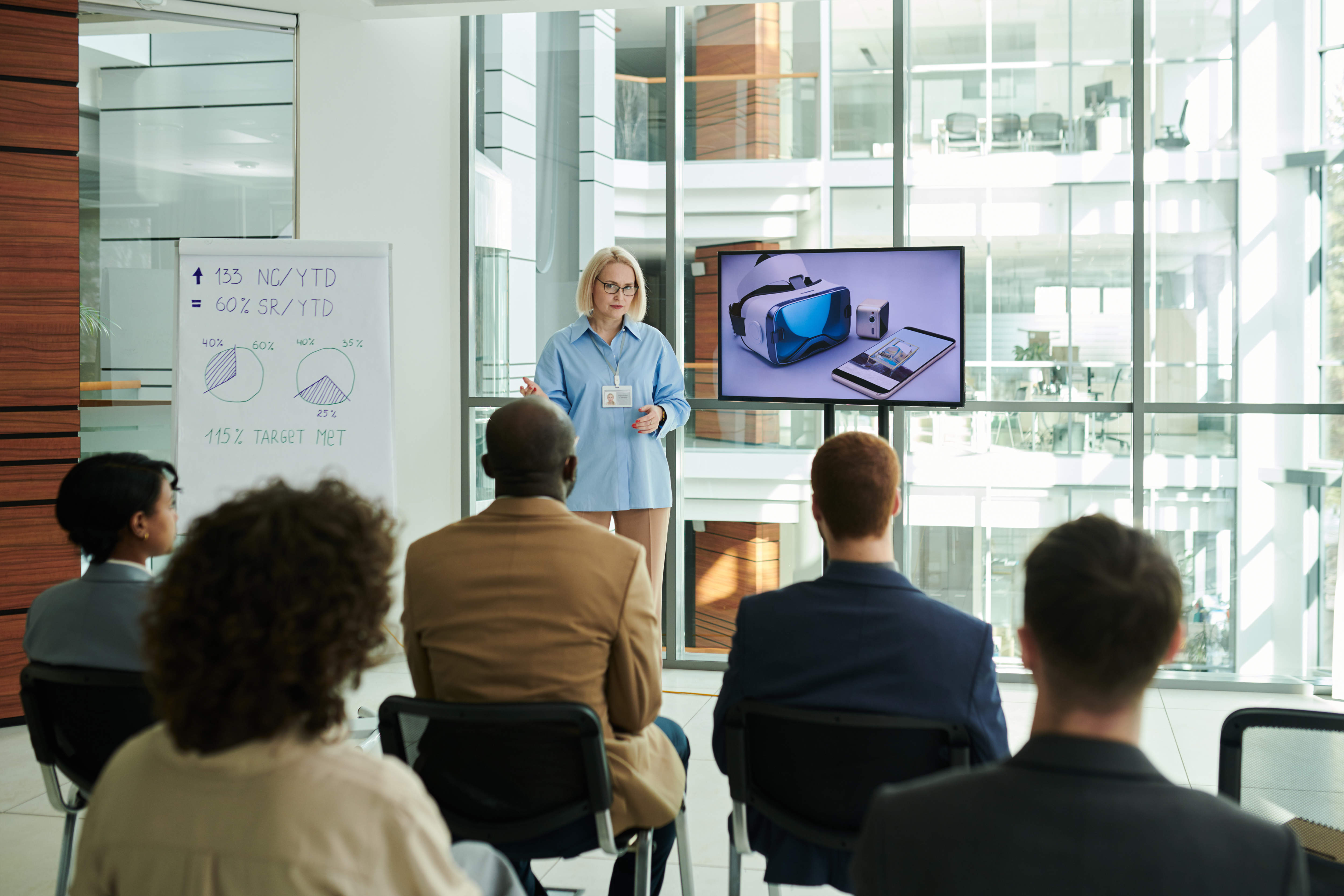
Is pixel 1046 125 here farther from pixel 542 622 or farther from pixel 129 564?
pixel 129 564

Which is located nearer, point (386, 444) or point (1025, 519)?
point (386, 444)

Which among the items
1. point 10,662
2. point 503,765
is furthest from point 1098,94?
point 10,662

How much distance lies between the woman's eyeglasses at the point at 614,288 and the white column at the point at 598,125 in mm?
956

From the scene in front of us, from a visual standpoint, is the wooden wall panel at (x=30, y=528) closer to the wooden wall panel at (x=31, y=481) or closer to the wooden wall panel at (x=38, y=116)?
the wooden wall panel at (x=31, y=481)

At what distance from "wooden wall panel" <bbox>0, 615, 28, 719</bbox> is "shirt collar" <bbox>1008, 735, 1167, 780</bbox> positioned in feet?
12.7

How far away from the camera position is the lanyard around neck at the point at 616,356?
3746mm

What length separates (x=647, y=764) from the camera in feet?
5.94

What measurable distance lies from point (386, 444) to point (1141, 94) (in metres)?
3.36

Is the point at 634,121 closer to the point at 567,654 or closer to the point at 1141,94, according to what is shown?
the point at 1141,94

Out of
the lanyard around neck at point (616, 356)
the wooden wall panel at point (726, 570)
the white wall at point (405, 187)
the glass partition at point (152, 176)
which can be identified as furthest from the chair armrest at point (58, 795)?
the wooden wall panel at point (726, 570)

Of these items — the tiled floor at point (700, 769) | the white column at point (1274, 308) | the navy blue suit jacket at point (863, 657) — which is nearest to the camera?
the navy blue suit jacket at point (863, 657)

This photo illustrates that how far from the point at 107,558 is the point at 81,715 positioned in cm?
31

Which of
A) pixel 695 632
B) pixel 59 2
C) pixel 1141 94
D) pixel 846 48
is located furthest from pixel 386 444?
pixel 1141 94

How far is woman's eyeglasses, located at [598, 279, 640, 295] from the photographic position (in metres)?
3.67
